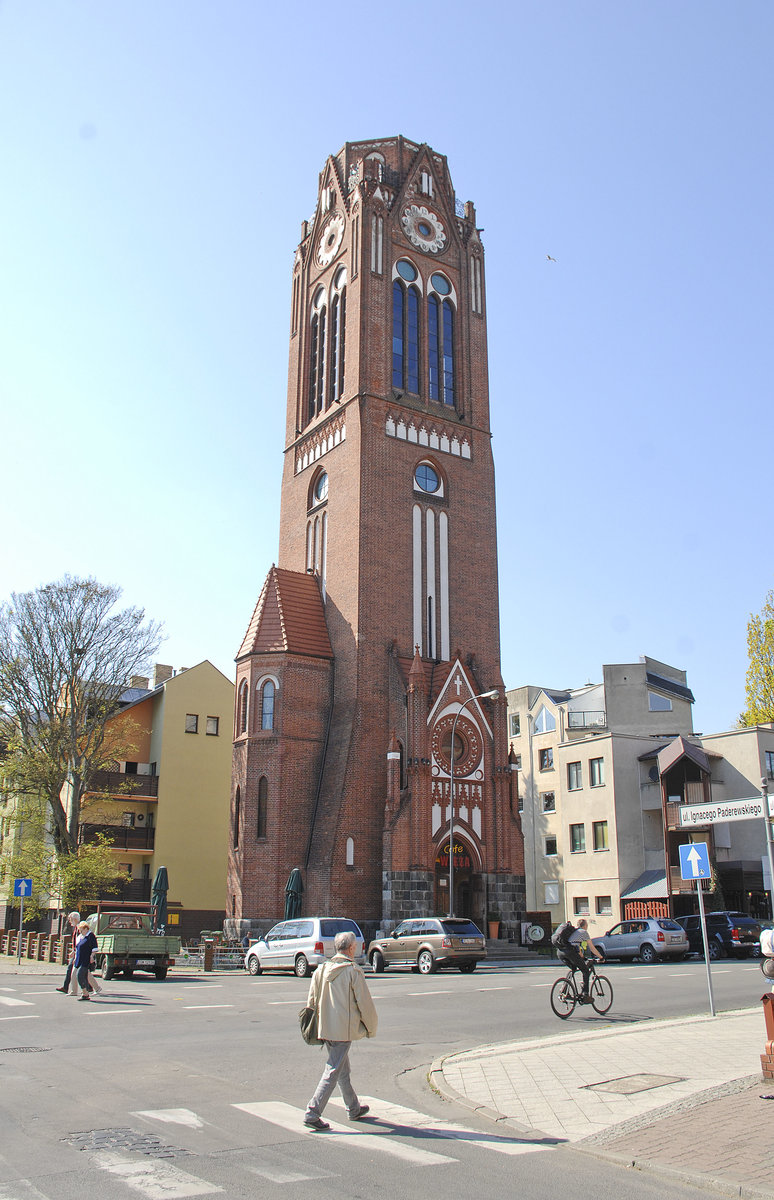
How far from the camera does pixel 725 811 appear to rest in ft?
50.0

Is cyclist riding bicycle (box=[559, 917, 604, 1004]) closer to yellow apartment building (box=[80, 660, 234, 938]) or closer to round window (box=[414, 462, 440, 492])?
round window (box=[414, 462, 440, 492])

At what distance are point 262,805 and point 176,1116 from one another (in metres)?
28.6

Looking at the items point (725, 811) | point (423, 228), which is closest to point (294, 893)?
point (725, 811)

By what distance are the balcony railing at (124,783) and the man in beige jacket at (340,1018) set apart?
122 feet

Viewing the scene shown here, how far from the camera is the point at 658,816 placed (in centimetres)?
4766

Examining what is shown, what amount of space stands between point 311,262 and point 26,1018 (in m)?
40.7

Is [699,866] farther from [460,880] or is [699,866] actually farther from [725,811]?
[460,880]

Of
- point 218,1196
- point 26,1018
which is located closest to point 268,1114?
point 218,1196

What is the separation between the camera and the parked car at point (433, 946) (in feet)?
88.3

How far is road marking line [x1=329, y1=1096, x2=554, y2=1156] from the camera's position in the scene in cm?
755

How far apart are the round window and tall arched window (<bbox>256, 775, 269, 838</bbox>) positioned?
1382 cm

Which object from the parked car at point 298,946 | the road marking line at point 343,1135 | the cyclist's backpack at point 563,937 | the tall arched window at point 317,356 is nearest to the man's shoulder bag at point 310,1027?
the road marking line at point 343,1135

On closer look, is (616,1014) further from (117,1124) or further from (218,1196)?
(218,1196)

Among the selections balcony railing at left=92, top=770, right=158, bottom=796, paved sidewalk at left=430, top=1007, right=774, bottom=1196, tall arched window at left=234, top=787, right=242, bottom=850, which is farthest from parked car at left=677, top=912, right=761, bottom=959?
balcony railing at left=92, top=770, right=158, bottom=796
